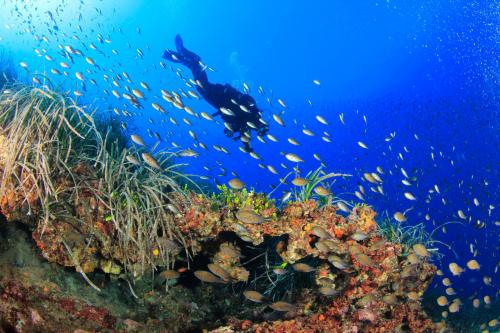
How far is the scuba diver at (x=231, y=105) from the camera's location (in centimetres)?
1109

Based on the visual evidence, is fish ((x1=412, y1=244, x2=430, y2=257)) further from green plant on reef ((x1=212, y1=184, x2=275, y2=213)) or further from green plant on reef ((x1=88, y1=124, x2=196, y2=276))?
green plant on reef ((x1=88, y1=124, x2=196, y2=276))

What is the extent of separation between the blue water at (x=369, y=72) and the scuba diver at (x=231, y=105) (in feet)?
91.5

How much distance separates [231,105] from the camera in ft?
40.3

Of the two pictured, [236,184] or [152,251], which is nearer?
[152,251]

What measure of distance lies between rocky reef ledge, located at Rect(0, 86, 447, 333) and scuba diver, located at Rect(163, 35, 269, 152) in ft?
17.0

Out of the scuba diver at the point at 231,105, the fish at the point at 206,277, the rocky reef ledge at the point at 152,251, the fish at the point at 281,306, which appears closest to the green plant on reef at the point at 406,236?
the rocky reef ledge at the point at 152,251

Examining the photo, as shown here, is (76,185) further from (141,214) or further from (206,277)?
(206,277)

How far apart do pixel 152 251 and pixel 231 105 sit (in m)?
8.51

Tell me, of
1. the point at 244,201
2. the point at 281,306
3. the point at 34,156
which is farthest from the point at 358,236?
the point at 34,156

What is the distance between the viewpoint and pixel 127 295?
448cm

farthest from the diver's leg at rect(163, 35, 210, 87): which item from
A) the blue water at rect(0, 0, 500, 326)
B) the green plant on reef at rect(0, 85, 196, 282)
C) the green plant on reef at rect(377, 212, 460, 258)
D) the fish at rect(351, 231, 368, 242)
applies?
the blue water at rect(0, 0, 500, 326)

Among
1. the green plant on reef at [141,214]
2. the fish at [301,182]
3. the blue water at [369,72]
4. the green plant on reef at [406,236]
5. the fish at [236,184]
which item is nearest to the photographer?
the green plant on reef at [141,214]

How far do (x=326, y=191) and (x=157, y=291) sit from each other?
3203 mm

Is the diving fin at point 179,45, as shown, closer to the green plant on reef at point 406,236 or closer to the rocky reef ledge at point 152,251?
the rocky reef ledge at point 152,251
